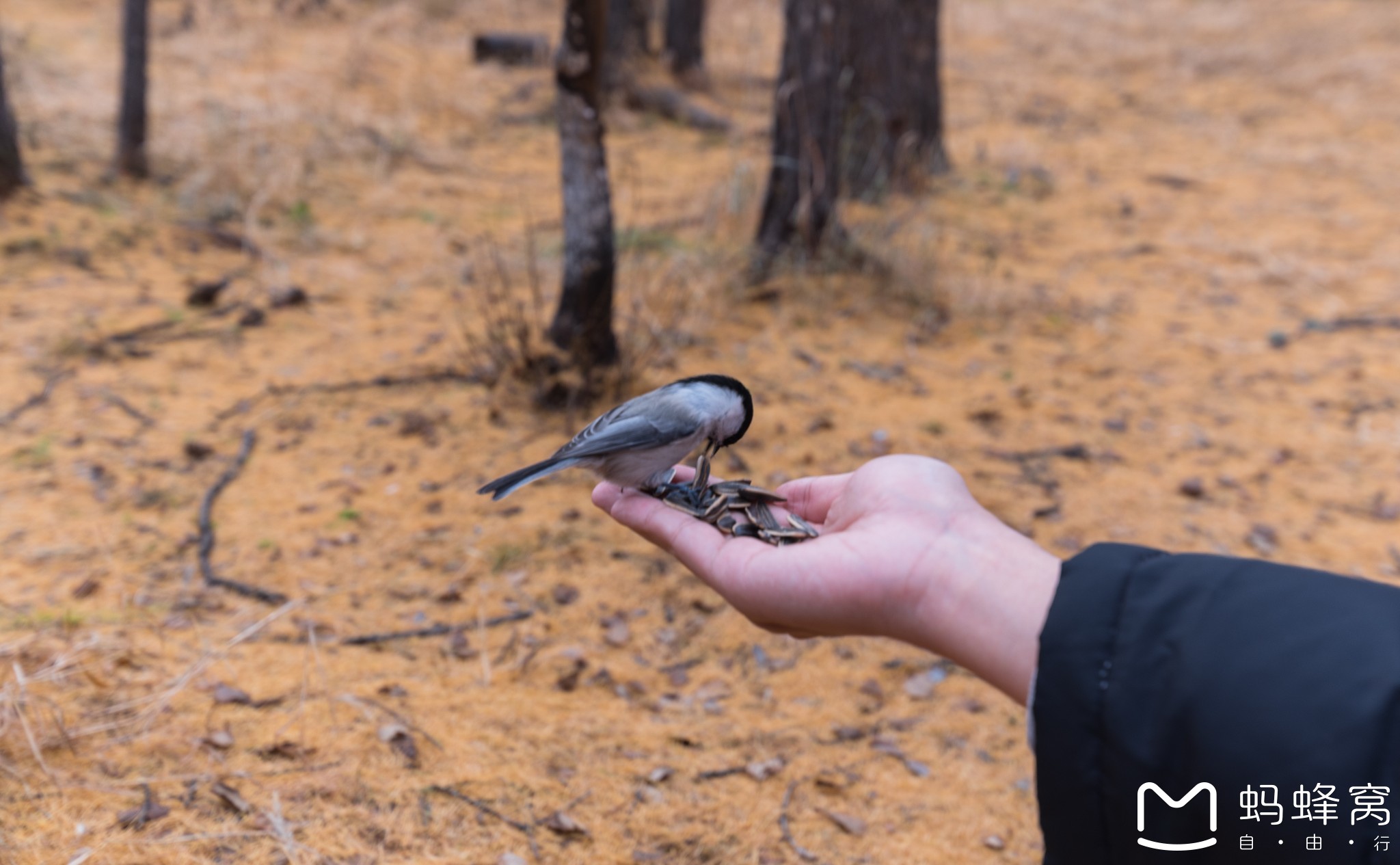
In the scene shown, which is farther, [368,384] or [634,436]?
[368,384]

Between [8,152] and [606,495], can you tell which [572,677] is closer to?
[606,495]

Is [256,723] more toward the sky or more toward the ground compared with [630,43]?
more toward the ground

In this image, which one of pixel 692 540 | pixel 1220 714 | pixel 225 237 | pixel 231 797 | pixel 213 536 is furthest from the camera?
pixel 225 237

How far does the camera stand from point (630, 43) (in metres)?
10.6

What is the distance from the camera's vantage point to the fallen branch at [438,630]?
313 centimetres

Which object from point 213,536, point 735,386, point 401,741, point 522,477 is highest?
point 735,386

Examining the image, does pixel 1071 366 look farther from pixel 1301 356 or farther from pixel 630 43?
pixel 630 43

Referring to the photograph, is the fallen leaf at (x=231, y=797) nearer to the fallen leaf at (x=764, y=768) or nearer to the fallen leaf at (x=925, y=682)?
the fallen leaf at (x=764, y=768)

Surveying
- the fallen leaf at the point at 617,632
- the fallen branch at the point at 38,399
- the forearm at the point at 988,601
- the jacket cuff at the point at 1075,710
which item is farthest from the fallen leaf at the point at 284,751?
the fallen branch at the point at 38,399

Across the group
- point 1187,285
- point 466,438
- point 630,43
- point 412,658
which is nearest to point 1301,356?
point 1187,285

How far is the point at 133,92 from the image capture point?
6727 millimetres

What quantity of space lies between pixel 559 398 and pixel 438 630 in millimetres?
1578

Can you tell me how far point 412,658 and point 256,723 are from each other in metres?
0.53

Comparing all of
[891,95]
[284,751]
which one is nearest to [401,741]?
[284,751]
